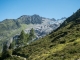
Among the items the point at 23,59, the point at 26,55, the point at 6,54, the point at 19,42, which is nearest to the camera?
the point at 23,59

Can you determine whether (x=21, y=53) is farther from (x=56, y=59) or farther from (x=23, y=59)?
(x=56, y=59)

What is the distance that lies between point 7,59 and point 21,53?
8.99 meters

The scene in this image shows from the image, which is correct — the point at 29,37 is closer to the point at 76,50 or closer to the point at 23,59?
the point at 23,59

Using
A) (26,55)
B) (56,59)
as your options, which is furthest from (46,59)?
(26,55)

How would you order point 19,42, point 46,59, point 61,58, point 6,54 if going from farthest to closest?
1. point 19,42
2. point 6,54
3. point 46,59
4. point 61,58

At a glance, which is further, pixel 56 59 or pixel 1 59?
pixel 1 59

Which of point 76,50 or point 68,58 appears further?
point 76,50

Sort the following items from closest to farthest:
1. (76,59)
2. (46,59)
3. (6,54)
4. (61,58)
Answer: (76,59) < (61,58) < (46,59) < (6,54)

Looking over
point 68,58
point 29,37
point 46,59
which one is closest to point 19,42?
point 29,37

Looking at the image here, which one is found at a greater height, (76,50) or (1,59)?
(76,50)

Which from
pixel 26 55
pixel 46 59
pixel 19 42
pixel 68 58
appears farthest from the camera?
pixel 19 42

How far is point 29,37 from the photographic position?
146 m

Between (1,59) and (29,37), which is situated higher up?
(29,37)

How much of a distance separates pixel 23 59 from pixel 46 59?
901 inches
